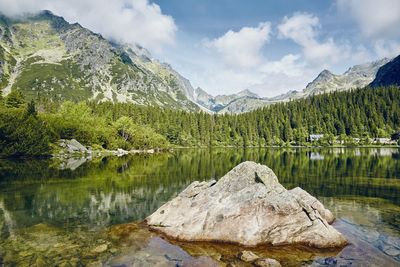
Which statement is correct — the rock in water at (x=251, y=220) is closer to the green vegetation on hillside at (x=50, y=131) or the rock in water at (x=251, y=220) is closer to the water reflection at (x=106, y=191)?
the water reflection at (x=106, y=191)

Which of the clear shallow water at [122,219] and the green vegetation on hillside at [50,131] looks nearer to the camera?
the clear shallow water at [122,219]

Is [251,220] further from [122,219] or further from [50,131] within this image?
[50,131]

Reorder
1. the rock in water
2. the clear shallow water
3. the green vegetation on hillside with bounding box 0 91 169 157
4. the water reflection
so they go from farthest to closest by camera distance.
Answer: the green vegetation on hillside with bounding box 0 91 169 157, the water reflection, the rock in water, the clear shallow water

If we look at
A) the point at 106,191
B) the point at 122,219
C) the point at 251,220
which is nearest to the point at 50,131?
the point at 106,191

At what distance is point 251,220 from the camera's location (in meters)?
21.3

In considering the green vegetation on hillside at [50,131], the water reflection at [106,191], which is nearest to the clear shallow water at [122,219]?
the water reflection at [106,191]

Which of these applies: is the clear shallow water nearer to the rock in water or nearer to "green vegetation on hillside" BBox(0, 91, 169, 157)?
the rock in water

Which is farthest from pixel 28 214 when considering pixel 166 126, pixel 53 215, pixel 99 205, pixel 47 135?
pixel 166 126

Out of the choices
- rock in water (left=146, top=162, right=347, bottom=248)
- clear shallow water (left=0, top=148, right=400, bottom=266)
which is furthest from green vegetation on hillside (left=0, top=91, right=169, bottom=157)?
rock in water (left=146, top=162, right=347, bottom=248)

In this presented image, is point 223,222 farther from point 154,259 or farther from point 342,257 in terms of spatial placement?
point 342,257

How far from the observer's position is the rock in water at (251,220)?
66.9 feet

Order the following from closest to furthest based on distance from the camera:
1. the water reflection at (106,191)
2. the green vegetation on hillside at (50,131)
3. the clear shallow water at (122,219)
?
the clear shallow water at (122,219) → the water reflection at (106,191) → the green vegetation on hillside at (50,131)

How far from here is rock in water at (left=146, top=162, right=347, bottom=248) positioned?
20.4 meters

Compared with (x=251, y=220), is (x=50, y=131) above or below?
above
